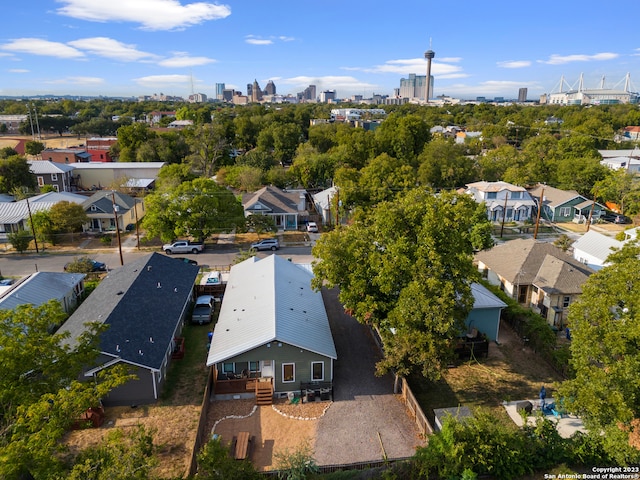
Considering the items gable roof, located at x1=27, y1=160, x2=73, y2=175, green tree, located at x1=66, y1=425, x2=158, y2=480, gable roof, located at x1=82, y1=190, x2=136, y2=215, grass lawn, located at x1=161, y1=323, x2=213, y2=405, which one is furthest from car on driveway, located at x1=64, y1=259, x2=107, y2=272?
gable roof, located at x1=27, y1=160, x2=73, y2=175

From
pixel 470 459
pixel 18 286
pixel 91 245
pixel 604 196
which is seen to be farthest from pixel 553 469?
pixel 604 196

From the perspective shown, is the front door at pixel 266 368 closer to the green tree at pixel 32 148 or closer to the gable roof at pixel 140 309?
the gable roof at pixel 140 309

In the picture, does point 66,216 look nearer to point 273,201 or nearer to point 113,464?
point 273,201

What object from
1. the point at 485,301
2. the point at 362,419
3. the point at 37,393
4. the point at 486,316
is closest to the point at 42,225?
the point at 37,393

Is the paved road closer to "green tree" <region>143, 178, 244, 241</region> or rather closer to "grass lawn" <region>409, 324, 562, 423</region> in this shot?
"green tree" <region>143, 178, 244, 241</region>

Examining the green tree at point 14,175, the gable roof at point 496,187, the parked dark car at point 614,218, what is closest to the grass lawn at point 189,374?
the gable roof at point 496,187

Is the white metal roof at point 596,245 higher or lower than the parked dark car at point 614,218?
higher
